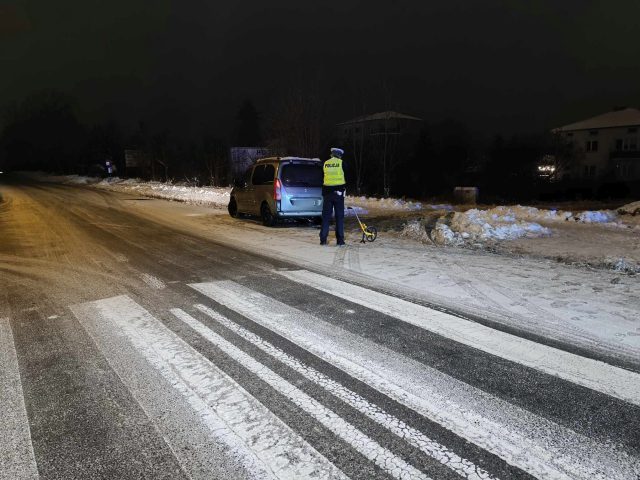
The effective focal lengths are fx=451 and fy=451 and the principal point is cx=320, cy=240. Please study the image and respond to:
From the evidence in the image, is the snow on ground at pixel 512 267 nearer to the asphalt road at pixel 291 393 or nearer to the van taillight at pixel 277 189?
the asphalt road at pixel 291 393

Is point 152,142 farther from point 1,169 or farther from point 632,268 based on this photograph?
point 1,169

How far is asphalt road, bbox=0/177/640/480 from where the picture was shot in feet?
8.63

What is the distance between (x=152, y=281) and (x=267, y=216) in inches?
268

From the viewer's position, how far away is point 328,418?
3.05 metres

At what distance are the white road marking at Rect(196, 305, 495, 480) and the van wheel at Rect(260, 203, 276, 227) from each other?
Result: 348 inches

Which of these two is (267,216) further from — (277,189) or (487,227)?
(487,227)

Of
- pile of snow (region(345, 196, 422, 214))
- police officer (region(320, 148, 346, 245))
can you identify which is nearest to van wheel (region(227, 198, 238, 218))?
pile of snow (region(345, 196, 422, 214))

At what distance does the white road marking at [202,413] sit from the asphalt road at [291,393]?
1cm

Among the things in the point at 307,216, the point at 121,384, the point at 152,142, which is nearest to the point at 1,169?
the point at 152,142

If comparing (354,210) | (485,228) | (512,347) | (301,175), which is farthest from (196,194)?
(512,347)

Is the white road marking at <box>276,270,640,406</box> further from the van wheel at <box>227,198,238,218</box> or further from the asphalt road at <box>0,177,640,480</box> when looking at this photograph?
the van wheel at <box>227,198,238,218</box>

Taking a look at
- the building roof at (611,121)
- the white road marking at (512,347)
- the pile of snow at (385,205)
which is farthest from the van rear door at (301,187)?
the building roof at (611,121)

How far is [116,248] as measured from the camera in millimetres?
9852

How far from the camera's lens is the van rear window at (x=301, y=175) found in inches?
504
